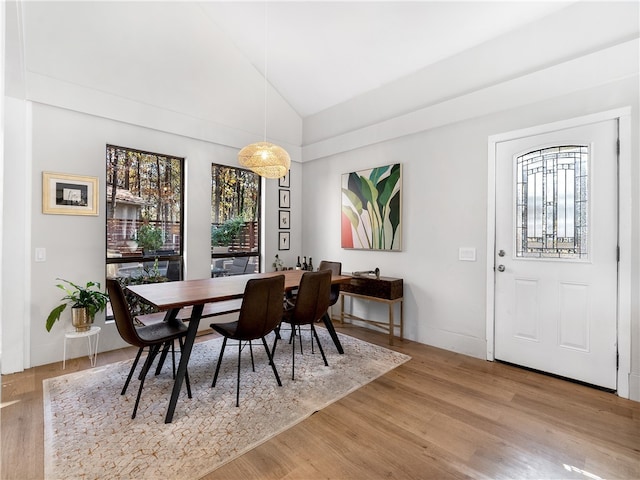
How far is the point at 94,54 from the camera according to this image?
3443 mm

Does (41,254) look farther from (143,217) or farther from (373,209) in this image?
(373,209)

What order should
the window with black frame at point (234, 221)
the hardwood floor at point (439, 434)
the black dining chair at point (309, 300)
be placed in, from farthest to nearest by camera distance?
the window with black frame at point (234, 221)
the black dining chair at point (309, 300)
the hardwood floor at point (439, 434)

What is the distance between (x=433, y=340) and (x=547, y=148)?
2265 mm

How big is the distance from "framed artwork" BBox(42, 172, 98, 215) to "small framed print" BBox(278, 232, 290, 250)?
245 centimetres

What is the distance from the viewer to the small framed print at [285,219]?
527cm

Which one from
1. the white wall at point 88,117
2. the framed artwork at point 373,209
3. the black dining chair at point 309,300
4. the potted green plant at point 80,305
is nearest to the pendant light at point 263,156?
the black dining chair at point 309,300

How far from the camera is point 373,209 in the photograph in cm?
446

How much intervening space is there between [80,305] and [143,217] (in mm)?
1147

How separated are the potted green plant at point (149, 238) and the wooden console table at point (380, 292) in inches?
92.0

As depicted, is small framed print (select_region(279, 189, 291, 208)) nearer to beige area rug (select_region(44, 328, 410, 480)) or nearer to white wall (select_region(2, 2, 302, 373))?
white wall (select_region(2, 2, 302, 373))

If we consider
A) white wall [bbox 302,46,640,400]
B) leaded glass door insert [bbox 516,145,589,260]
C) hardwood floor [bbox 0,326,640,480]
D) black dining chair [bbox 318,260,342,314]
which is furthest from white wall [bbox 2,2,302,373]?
leaded glass door insert [bbox 516,145,589,260]

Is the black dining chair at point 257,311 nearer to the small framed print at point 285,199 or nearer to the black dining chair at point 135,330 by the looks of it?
the black dining chair at point 135,330

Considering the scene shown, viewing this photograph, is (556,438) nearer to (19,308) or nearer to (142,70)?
(19,308)

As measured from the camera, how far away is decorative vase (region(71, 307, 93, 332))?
3.20 meters
